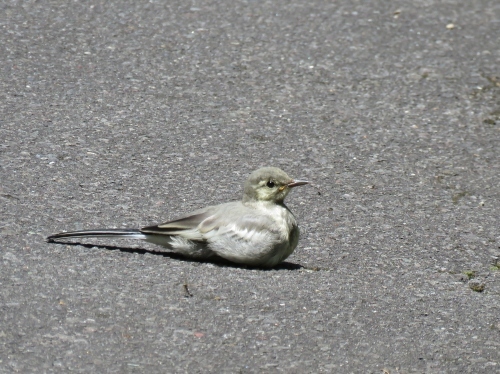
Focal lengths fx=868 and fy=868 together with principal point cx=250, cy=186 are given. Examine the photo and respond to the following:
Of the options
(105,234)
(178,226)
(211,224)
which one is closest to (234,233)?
(211,224)

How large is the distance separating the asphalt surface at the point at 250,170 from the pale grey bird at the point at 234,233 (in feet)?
0.36

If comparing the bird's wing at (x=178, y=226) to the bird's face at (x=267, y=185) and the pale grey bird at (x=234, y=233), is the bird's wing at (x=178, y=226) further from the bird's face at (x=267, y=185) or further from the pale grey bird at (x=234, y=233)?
the bird's face at (x=267, y=185)

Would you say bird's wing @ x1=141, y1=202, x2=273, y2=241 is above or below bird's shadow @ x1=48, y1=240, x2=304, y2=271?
above

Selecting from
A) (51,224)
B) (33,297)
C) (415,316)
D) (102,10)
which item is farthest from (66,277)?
(102,10)

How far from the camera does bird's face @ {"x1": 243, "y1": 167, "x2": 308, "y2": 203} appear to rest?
5.68 meters

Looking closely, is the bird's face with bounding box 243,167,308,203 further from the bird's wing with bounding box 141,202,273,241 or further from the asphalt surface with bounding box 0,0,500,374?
the asphalt surface with bounding box 0,0,500,374

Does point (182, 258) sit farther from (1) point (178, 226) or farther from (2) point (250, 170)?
(2) point (250, 170)

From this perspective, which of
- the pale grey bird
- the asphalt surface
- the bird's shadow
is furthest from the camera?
the bird's shadow

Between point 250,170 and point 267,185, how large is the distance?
1412mm

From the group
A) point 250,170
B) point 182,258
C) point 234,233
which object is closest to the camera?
point 234,233

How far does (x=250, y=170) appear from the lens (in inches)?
279

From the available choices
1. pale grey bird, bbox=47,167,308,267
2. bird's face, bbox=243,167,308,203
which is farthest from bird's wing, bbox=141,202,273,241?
bird's face, bbox=243,167,308,203

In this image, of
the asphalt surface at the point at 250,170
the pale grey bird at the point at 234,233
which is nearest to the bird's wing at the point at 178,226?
the pale grey bird at the point at 234,233

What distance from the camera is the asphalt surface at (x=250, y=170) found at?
462 cm
